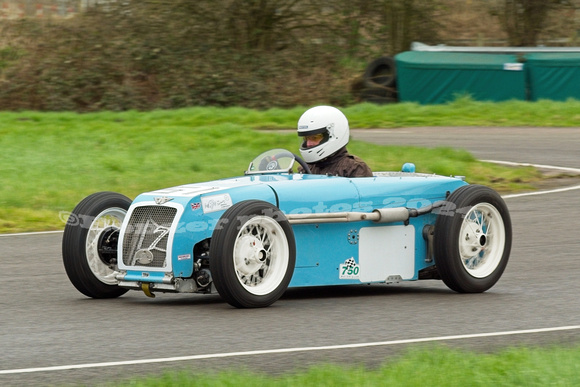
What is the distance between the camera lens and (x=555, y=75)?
26031 mm

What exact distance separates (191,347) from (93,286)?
206 centimetres

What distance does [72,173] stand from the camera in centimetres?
1603

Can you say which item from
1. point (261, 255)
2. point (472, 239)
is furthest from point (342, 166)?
point (261, 255)

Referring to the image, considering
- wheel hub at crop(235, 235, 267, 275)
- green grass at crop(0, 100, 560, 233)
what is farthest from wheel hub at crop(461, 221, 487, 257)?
green grass at crop(0, 100, 560, 233)

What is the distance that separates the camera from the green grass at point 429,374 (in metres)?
5.21

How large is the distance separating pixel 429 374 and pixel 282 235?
2382 mm

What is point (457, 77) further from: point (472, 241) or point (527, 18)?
point (472, 241)

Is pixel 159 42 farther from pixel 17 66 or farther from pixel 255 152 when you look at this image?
pixel 255 152

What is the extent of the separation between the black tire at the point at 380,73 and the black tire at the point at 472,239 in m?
20.5

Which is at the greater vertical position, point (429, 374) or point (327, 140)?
point (327, 140)

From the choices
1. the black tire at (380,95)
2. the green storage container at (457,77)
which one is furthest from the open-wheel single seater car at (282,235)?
the black tire at (380,95)

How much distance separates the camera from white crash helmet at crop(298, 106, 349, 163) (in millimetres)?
8805

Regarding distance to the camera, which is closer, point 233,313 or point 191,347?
point 191,347

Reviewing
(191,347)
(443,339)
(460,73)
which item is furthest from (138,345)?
(460,73)
